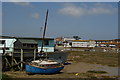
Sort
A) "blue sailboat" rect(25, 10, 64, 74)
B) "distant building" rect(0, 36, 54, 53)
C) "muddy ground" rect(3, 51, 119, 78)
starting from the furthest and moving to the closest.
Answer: "distant building" rect(0, 36, 54, 53)
"blue sailboat" rect(25, 10, 64, 74)
"muddy ground" rect(3, 51, 119, 78)

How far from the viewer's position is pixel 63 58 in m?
33.3

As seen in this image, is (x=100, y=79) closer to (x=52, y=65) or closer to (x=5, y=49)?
(x=52, y=65)

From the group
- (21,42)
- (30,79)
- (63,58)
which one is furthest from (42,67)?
(63,58)

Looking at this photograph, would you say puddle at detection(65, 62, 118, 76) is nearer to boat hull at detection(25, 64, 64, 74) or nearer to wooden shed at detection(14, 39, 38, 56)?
boat hull at detection(25, 64, 64, 74)

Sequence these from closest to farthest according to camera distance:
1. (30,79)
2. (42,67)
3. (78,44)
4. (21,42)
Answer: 1. (30,79)
2. (42,67)
3. (21,42)
4. (78,44)

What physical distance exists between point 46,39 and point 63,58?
4.24 meters

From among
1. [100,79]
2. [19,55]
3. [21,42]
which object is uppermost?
[21,42]

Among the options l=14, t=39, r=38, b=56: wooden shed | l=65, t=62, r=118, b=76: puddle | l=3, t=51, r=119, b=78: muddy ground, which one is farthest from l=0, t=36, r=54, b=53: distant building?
l=65, t=62, r=118, b=76: puddle

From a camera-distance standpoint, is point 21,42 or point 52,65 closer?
point 52,65

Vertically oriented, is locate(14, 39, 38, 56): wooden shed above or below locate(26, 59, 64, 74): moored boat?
above

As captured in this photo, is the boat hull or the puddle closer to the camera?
the boat hull

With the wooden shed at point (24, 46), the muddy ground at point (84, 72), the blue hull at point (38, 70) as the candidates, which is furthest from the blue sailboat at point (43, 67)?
the wooden shed at point (24, 46)

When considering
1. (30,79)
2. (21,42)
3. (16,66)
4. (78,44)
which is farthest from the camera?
(78,44)

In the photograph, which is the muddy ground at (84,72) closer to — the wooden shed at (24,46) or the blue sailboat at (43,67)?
the blue sailboat at (43,67)
